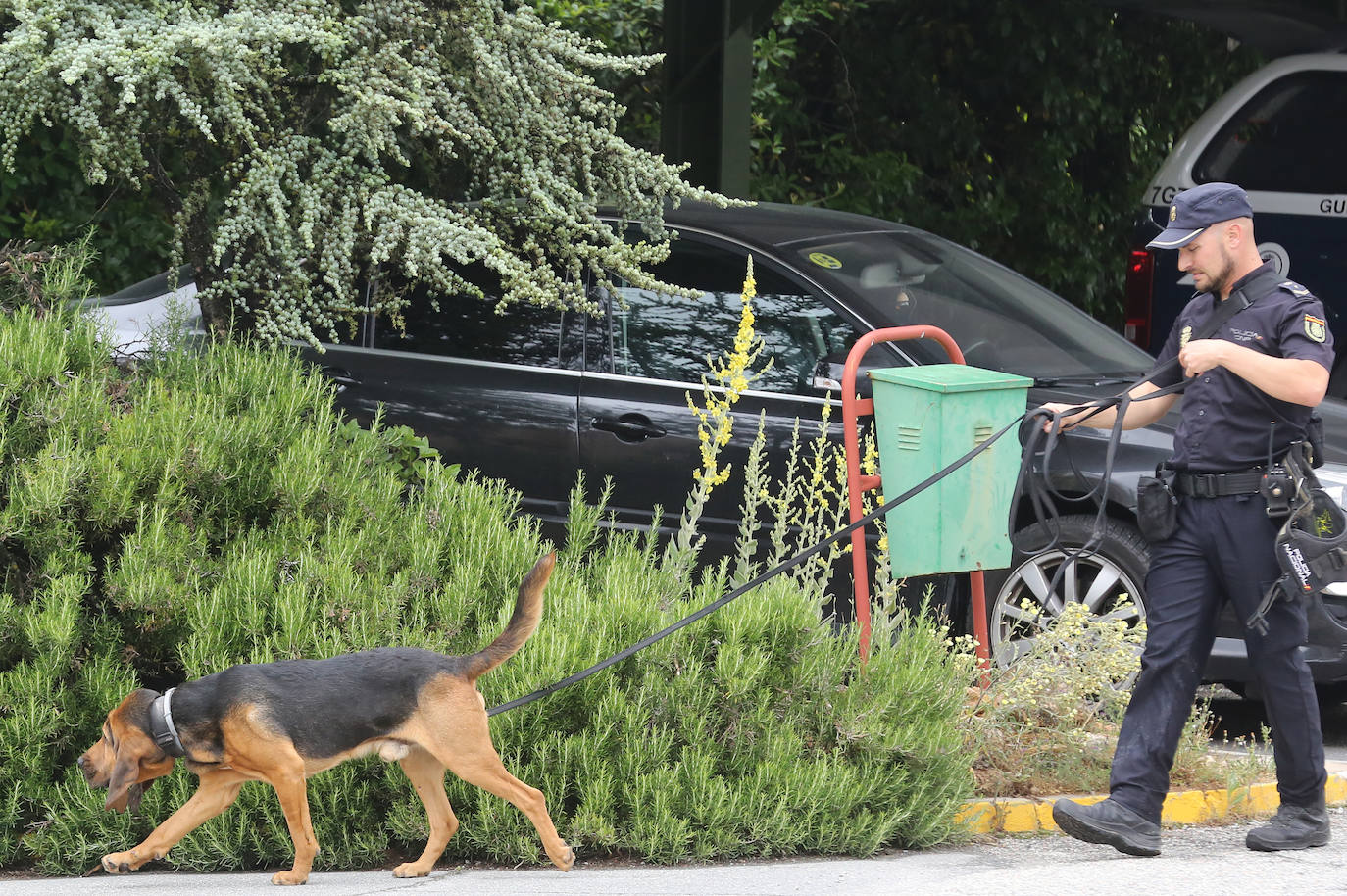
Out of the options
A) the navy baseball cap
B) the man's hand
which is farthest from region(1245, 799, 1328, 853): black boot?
the navy baseball cap

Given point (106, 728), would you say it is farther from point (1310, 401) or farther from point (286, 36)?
point (1310, 401)

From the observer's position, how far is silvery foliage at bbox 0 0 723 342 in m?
5.20

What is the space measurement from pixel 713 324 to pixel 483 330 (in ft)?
3.11

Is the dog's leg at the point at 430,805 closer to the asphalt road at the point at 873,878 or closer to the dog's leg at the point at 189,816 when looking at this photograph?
the asphalt road at the point at 873,878

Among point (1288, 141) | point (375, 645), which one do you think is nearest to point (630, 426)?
point (375, 645)

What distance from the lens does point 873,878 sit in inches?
165

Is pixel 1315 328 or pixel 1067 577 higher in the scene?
pixel 1315 328

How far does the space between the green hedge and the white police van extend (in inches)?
186

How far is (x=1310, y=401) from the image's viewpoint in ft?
13.5

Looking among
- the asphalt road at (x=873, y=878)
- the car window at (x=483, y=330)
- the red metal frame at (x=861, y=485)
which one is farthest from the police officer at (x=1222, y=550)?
the car window at (x=483, y=330)

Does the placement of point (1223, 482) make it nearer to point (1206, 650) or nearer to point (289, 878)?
point (1206, 650)

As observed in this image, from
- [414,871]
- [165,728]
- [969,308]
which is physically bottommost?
[414,871]

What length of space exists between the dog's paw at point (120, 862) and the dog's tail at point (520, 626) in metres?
0.93

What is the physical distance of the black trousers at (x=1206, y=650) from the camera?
4258mm
